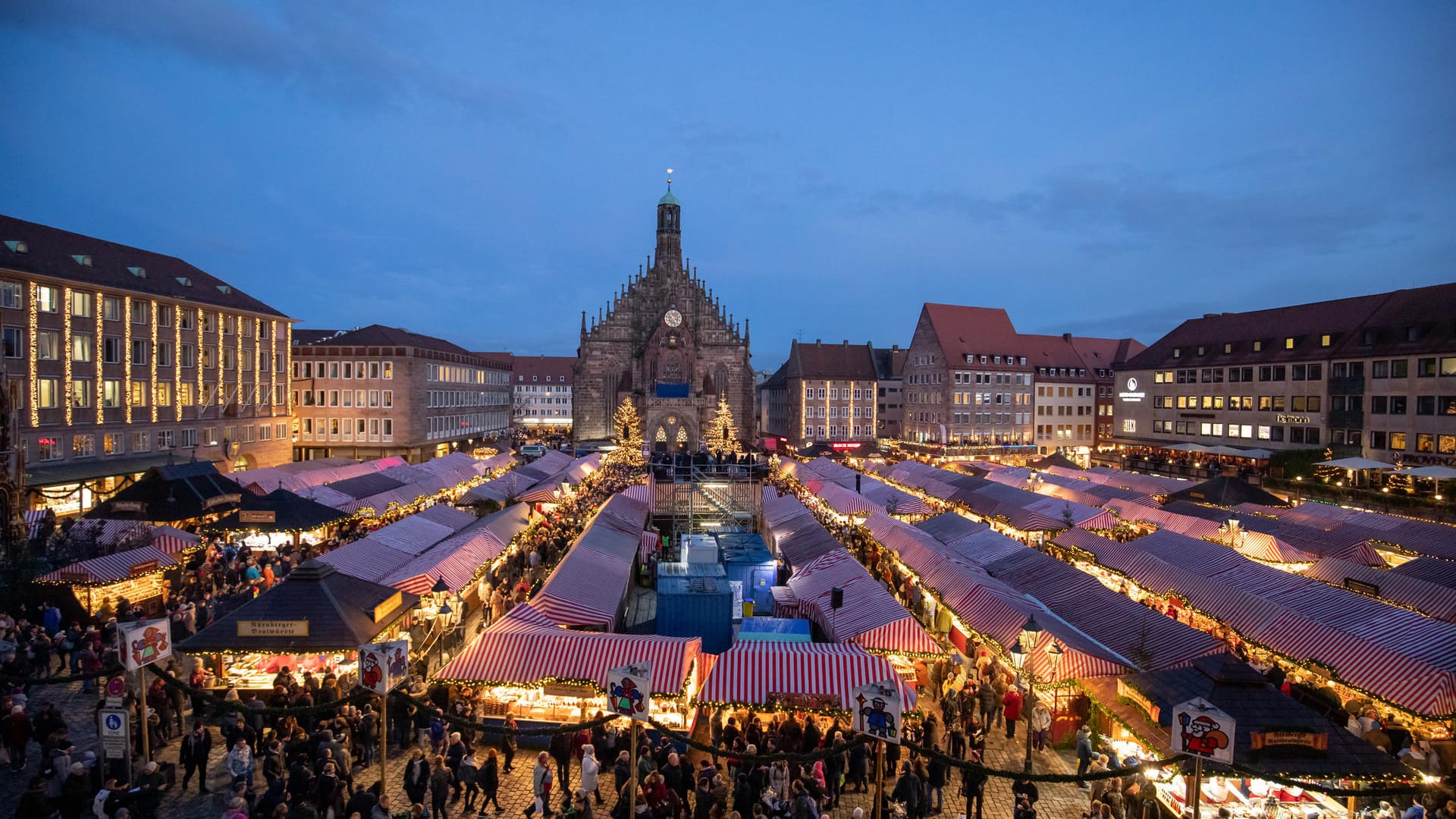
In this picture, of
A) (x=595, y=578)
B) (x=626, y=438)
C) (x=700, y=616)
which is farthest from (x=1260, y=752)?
(x=626, y=438)

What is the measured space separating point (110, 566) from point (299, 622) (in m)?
7.31

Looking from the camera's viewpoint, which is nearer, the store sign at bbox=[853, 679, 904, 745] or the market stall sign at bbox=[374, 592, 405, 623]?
the store sign at bbox=[853, 679, 904, 745]

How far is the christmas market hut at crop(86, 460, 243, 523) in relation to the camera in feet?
68.0

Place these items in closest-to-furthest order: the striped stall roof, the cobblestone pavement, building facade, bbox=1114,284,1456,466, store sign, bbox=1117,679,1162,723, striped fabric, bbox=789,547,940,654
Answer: store sign, bbox=1117,679,1162,723, the cobblestone pavement, striped fabric, bbox=789,547,940,654, the striped stall roof, building facade, bbox=1114,284,1456,466

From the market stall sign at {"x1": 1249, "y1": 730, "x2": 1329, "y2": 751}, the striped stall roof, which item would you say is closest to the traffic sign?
the market stall sign at {"x1": 1249, "y1": 730, "x2": 1329, "y2": 751}

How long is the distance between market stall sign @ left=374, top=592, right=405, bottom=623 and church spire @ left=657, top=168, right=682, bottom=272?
56376 mm

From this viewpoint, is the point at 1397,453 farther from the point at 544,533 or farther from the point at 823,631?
the point at 544,533

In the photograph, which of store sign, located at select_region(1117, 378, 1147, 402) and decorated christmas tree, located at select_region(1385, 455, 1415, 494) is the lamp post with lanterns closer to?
decorated christmas tree, located at select_region(1385, 455, 1415, 494)

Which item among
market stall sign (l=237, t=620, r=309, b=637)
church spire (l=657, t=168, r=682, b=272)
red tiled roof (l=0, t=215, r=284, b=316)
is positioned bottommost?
market stall sign (l=237, t=620, r=309, b=637)

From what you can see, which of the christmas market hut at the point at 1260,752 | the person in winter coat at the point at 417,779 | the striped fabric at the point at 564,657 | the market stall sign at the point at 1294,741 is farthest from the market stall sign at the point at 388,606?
the market stall sign at the point at 1294,741

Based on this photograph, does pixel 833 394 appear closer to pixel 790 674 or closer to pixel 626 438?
pixel 626 438

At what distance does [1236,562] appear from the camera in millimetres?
15281

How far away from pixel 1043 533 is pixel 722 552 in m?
10.2

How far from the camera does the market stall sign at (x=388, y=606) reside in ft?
39.8
